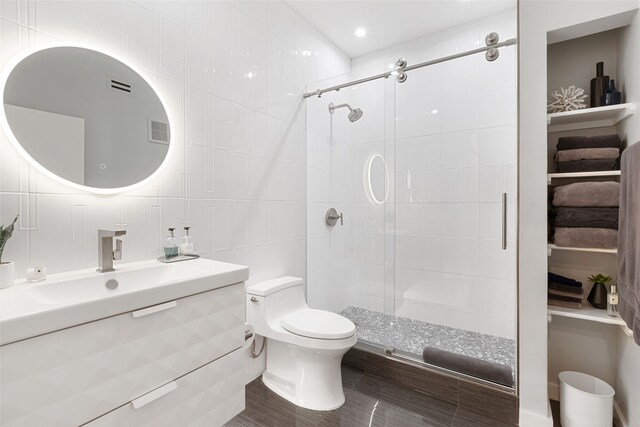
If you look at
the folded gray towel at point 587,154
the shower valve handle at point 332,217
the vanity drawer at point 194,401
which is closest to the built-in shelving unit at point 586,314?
the folded gray towel at point 587,154

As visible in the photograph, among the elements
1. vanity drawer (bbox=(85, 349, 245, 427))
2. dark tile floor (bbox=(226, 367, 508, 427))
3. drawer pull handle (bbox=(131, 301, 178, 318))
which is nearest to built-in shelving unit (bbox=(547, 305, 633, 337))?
dark tile floor (bbox=(226, 367, 508, 427))

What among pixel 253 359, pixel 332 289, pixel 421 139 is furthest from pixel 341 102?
pixel 253 359

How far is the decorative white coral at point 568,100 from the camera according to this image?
5.65 feet

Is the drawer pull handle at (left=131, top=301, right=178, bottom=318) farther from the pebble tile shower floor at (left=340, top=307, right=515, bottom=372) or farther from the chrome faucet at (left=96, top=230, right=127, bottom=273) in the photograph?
the pebble tile shower floor at (left=340, top=307, right=515, bottom=372)

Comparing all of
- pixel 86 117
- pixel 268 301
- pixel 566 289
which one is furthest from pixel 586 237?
pixel 86 117

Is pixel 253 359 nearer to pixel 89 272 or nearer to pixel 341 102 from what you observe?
pixel 89 272

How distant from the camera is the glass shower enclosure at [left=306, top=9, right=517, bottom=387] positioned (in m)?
2.32

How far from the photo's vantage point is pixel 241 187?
75.8 inches

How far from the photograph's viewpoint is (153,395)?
0.94 m

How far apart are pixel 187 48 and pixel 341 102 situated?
4.15 ft

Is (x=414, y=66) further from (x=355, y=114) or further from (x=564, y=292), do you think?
(x=564, y=292)

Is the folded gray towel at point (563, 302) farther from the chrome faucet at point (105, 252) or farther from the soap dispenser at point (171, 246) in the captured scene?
the chrome faucet at point (105, 252)

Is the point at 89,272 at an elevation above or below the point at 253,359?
above

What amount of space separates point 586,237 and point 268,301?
179cm
